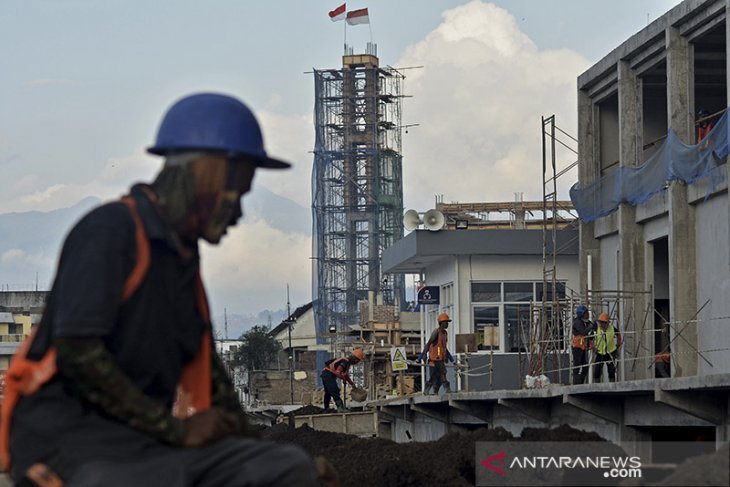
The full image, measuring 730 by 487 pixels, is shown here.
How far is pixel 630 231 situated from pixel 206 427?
3207 cm

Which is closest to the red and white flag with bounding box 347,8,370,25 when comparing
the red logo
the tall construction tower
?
the tall construction tower

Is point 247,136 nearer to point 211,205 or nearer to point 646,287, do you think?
point 211,205

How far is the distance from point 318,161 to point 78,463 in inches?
5325

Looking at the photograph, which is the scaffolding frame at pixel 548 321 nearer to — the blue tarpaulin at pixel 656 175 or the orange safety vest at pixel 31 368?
the blue tarpaulin at pixel 656 175

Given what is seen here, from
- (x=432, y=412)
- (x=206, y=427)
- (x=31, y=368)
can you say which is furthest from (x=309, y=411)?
(x=31, y=368)

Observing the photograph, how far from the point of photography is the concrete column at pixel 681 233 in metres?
31.2

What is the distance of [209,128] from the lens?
4.46 m

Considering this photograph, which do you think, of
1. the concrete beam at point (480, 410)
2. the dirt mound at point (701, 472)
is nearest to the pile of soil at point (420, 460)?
the dirt mound at point (701, 472)

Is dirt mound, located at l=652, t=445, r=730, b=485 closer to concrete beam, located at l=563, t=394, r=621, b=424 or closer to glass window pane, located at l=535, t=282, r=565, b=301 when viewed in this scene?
concrete beam, located at l=563, t=394, r=621, b=424

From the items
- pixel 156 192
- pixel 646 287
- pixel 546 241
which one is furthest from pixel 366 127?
pixel 156 192

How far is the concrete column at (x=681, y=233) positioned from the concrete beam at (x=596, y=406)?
20.0 ft

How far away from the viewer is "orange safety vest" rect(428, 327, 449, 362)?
106ft

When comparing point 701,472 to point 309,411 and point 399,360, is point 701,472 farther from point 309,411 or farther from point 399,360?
point 399,360

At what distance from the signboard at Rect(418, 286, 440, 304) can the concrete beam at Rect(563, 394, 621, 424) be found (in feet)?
76.4
